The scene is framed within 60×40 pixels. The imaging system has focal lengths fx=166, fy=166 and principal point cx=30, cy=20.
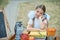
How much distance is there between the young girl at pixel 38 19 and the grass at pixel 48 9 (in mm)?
36

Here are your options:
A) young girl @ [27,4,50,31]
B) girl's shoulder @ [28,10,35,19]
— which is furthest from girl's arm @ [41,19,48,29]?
girl's shoulder @ [28,10,35,19]

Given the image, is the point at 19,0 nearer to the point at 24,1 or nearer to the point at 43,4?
the point at 24,1

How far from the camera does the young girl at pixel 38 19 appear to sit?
152cm

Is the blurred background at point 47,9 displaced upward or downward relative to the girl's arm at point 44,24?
upward

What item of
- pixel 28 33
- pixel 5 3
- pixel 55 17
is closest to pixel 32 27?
pixel 28 33

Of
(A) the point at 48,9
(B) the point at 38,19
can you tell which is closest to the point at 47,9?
(A) the point at 48,9

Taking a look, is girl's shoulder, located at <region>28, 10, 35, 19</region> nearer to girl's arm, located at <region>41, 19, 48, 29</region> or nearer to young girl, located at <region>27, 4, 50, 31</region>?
young girl, located at <region>27, 4, 50, 31</region>

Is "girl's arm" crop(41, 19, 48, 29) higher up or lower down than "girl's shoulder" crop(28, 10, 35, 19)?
lower down

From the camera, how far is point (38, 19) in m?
1.53

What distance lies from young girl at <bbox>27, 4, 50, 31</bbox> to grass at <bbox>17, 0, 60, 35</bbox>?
0.12 feet

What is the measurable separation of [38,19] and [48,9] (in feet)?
0.43

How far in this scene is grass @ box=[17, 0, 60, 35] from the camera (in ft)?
4.99

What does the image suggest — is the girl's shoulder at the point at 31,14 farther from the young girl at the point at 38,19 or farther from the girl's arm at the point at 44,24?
the girl's arm at the point at 44,24

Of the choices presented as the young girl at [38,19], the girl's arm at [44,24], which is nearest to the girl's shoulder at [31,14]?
the young girl at [38,19]
